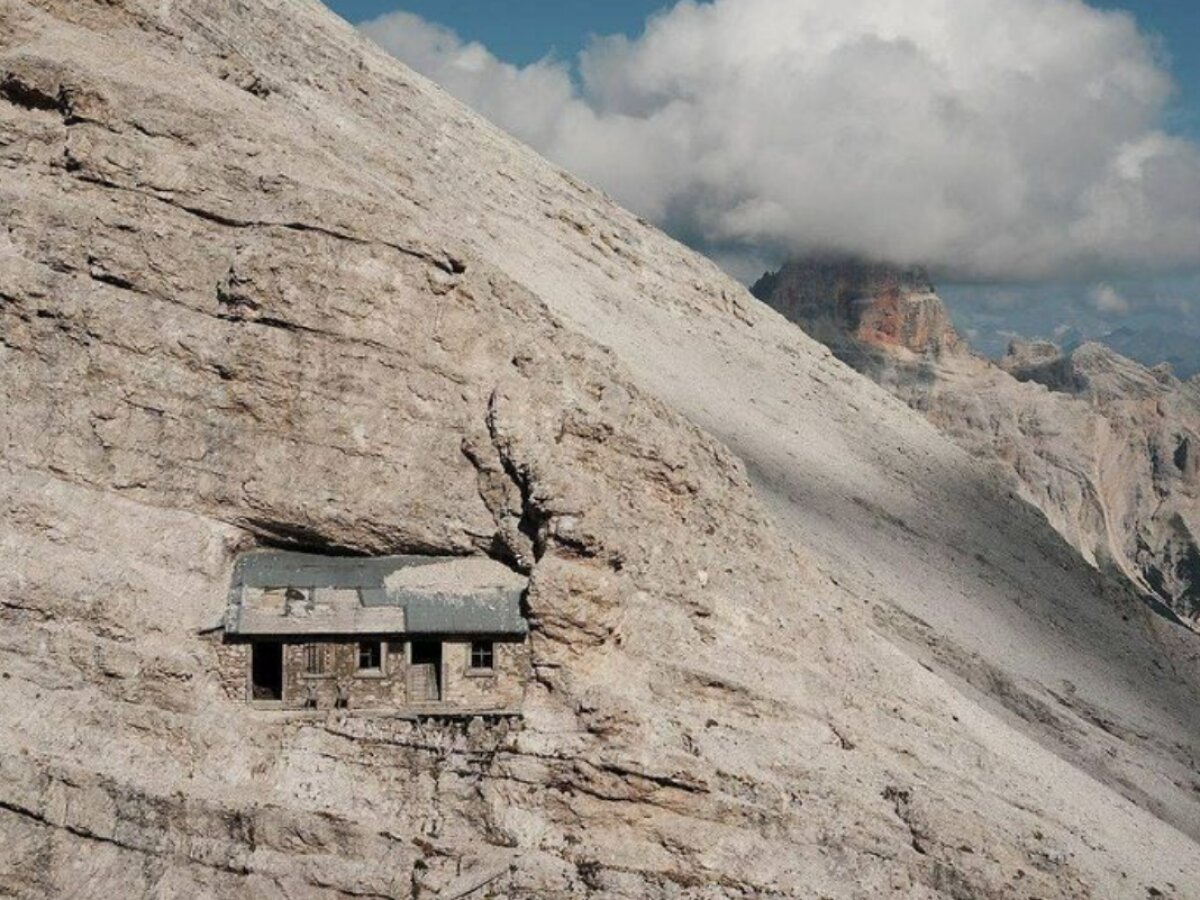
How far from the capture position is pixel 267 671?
101 ft

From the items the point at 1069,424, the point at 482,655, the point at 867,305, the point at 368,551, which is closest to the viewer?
the point at 482,655

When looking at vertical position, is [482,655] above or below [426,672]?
above

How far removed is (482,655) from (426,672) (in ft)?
4.91

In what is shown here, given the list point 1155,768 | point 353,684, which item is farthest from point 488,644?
point 1155,768

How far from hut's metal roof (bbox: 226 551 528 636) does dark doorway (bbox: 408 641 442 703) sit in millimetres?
571

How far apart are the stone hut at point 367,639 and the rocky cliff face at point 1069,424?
124 m

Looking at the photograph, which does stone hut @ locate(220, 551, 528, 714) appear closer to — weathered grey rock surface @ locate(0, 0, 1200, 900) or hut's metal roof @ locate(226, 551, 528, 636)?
hut's metal roof @ locate(226, 551, 528, 636)

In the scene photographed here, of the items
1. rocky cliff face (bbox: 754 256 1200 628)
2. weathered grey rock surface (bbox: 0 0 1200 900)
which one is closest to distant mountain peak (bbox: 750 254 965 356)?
rocky cliff face (bbox: 754 256 1200 628)

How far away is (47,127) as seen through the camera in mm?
33562

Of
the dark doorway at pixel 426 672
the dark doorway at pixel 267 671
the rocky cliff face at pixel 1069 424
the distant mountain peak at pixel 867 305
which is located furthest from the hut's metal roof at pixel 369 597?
the distant mountain peak at pixel 867 305

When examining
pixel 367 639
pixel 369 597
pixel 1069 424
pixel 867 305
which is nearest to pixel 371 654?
pixel 367 639

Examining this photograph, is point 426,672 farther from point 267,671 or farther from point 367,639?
point 267,671

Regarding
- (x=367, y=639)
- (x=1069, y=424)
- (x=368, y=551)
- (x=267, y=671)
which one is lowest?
(x=267, y=671)

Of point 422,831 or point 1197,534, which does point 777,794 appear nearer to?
point 422,831
